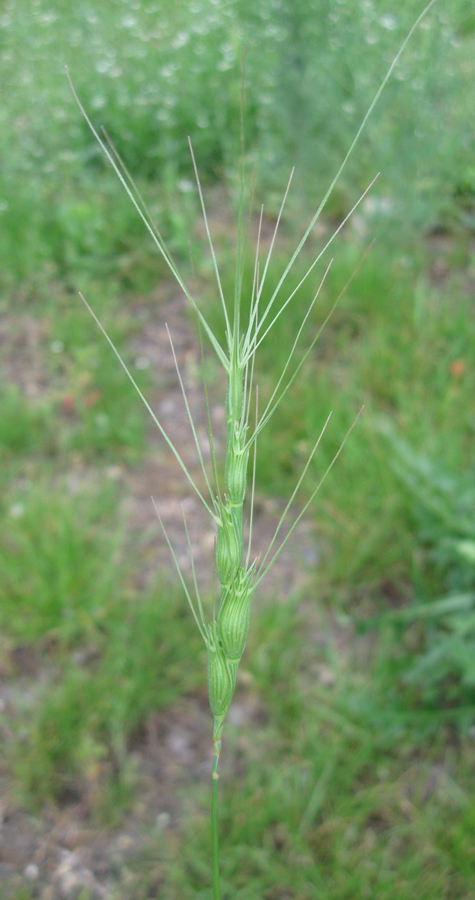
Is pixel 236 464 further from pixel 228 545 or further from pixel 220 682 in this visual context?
pixel 220 682

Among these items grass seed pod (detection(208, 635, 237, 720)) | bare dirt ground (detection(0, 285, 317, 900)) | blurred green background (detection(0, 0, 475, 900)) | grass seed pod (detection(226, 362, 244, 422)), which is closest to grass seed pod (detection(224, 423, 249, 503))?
grass seed pod (detection(226, 362, 244, 422))

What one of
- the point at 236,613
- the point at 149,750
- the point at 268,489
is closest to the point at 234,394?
the point at 236,613

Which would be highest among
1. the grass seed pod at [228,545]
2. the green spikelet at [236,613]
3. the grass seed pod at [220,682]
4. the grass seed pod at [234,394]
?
the grass seed pod at [234,394]

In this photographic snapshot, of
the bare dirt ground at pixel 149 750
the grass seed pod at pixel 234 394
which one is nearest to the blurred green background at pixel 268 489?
the bare dirt ground at pixel 149 750

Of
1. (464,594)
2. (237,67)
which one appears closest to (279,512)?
(464,594)

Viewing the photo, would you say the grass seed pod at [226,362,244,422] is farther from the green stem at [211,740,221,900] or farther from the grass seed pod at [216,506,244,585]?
the green stem at [211,740,221,900]

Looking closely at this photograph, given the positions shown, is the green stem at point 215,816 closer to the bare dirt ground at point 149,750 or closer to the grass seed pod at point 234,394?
the grass seed pod at point 234,394

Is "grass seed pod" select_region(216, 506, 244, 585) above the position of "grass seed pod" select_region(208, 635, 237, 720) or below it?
above
